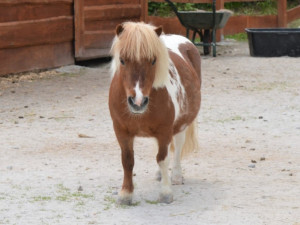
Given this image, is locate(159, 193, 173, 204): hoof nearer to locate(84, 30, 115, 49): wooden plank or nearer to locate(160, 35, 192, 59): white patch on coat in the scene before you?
locate(160, 35, 192, 59): white patch on coat

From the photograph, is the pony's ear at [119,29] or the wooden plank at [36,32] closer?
the pony's ear at [119,29]

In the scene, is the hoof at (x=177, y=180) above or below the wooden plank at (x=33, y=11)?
below

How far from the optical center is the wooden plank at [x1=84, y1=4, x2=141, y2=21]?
11.8 meters

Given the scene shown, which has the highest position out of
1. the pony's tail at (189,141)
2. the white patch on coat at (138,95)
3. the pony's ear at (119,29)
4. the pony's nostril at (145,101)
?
the pony's ear at (119,29)

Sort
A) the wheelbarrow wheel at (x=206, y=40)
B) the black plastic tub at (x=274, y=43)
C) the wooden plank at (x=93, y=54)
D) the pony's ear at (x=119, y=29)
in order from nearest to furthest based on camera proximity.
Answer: the pony's ear at (x=119, y=29), the wooden plank at (x=93, y=54), the black plastic tub at (x=274, y=43), the wheelbarrow wheel at (x=206, y=40)

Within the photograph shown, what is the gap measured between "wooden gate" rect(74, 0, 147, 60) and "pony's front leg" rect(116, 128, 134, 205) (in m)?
6.62

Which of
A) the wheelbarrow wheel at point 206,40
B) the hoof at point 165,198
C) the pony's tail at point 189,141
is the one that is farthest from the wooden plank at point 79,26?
the hoof at point 165,198

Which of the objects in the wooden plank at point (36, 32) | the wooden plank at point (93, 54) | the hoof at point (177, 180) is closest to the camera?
the hoof at point (177, 180)

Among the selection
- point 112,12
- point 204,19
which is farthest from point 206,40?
point 112,12

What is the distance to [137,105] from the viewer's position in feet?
14.7

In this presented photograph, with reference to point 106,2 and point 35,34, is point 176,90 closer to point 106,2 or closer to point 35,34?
point 35,34

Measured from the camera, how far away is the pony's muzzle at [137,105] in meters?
4.49

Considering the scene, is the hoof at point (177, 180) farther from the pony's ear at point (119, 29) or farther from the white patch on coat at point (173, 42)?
the pony's ear at point (119, 29)

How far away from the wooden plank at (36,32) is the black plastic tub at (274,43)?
325cm
